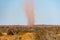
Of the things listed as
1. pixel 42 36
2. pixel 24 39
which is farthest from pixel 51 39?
pixel 24 39

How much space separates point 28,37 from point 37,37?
4.26 feet

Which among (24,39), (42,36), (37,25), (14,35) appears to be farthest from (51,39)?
(37,25)

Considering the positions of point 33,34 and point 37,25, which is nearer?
point 33,34

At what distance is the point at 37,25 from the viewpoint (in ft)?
151

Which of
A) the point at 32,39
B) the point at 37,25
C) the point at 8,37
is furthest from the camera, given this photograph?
the point at 37,25

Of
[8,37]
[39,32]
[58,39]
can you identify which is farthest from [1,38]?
[58,39]

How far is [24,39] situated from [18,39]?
3.17ft

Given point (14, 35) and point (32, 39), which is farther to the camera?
point (14, 35)

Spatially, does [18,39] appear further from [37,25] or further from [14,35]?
[37,25]

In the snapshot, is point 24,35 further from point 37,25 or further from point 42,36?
point 37,25

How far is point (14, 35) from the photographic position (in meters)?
38.0

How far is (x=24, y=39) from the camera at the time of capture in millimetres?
35250

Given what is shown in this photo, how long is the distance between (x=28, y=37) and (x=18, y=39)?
1507mm

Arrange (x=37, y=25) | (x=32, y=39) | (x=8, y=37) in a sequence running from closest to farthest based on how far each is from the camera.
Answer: (x=32, y=39) → (x=8, y=37) → (x=37, y=25)
